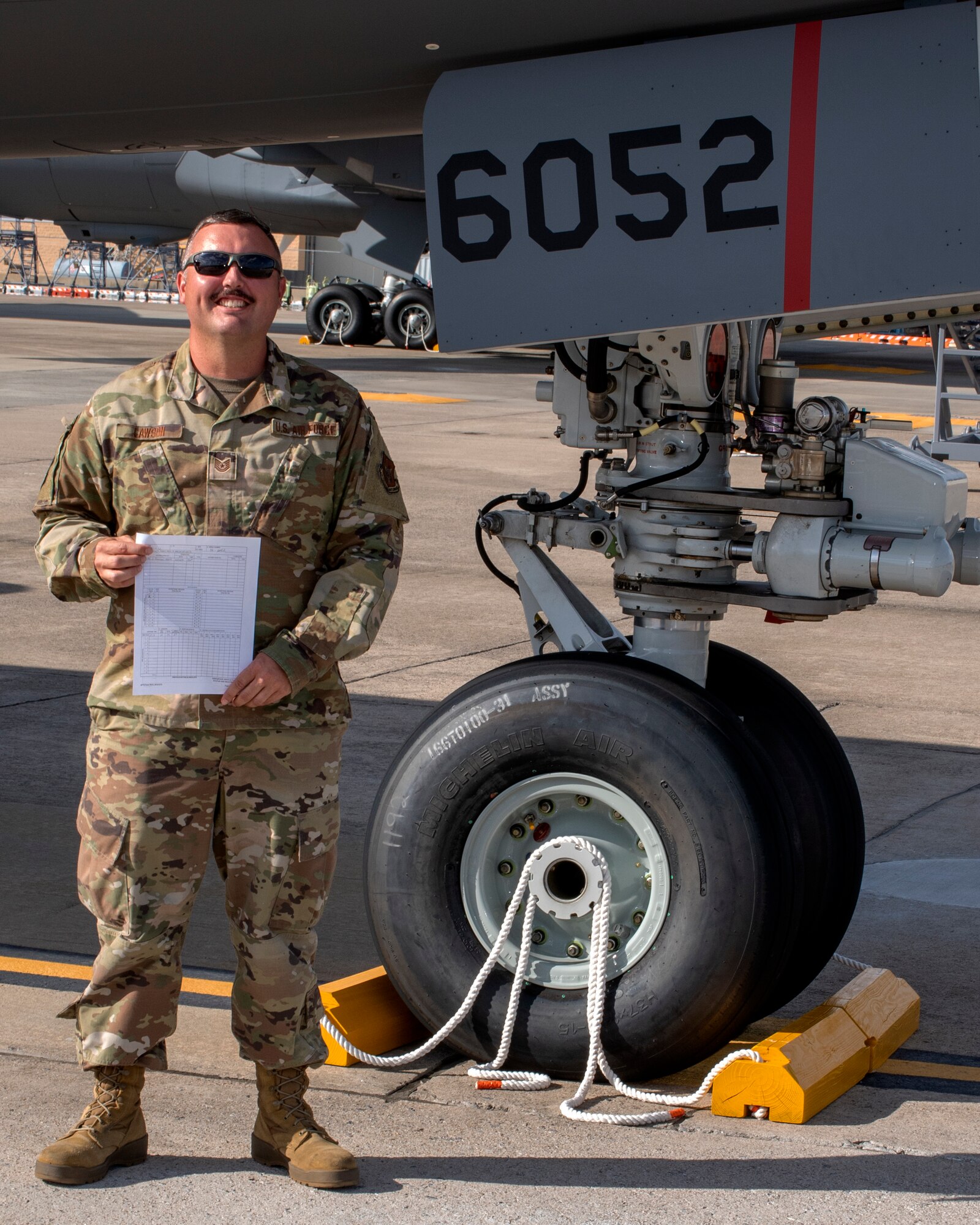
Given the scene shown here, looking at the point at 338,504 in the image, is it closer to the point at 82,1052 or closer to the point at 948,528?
the point at 82,1052

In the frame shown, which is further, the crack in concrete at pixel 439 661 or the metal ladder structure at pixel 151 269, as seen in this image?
the metal ladder structure at pixel 151 269

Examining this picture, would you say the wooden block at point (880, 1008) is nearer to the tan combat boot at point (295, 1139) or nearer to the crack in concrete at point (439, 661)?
the tan combat boot at point (295, 1139)

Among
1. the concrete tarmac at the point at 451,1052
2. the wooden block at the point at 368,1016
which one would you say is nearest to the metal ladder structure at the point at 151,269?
the concrete tarmac at the point at 451,1052

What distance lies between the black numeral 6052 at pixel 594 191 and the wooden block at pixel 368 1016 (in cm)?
181

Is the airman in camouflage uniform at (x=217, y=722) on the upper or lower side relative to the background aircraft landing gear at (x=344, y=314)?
lower

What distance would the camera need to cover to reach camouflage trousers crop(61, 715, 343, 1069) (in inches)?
122

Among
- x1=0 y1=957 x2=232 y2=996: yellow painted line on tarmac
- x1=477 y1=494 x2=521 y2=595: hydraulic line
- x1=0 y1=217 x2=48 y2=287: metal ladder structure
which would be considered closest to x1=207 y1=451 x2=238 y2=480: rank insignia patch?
x1=477 y1=494 x2=521 y2=595: hydraulic line

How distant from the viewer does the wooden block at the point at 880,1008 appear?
153 inches

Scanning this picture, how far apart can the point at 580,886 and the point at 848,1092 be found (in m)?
0.80

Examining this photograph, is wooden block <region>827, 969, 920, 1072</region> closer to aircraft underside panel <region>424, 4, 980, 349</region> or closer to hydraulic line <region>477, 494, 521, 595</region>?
hydraulic line <region>477, 494, 521, 595</region>

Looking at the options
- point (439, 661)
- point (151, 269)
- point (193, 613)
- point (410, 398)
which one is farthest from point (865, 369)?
point (151, 269)

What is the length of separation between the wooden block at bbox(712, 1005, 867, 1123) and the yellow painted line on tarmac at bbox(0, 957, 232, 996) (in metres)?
1.41

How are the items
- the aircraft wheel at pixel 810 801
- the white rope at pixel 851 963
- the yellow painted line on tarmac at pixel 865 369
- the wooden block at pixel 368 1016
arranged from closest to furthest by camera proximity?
the wooden block at pixel 368 1016 → the aircraft wheel at pixel 810 801 → the white rope at pixel 851 963 → the yellow painted line on tarmac at pixel 865 369

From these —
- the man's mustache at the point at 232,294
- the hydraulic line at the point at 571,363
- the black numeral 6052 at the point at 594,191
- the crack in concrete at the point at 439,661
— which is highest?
the black numeral 6052 at the point at 594,191
